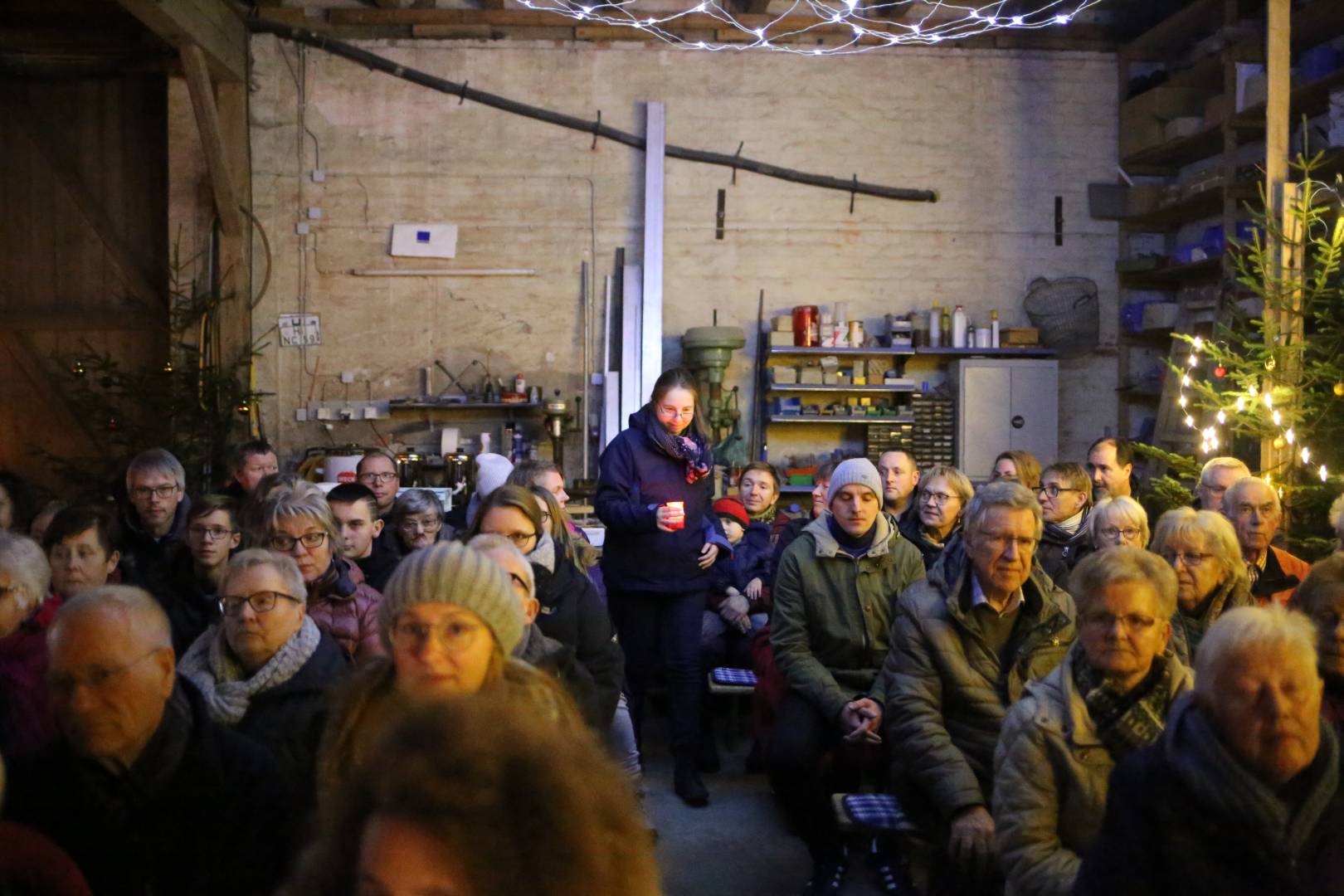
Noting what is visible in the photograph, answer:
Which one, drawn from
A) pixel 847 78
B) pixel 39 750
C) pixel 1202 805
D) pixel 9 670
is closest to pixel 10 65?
pixel 847 78

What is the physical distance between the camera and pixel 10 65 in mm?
9633

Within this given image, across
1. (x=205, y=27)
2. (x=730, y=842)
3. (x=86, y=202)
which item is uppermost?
(x=205, y=27)

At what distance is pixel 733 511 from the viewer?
6277 millimetres

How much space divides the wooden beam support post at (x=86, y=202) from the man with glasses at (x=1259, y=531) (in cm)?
830

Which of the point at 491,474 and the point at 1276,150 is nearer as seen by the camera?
the point at 491,474

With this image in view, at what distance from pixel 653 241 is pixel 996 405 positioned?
10.00ft

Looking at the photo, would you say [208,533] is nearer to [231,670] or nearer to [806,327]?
[231,670]

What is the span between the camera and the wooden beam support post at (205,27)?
7920 mm

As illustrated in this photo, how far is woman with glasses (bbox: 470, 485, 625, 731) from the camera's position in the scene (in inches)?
143

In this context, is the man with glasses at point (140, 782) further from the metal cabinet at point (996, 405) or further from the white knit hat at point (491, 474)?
the metal cabinet at point (996, 405)

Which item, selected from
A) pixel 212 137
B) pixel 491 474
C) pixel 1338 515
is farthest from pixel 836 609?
pixel 212 137

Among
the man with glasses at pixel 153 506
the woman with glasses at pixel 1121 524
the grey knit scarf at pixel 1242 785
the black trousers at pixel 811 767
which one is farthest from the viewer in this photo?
the man with glasses at pixel 153 506

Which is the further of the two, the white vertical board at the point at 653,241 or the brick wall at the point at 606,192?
the brick wall at the point at 606,192

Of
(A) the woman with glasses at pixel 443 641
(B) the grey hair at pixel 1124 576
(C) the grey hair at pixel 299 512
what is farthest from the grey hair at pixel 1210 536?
(C) the grey hair at pixel 299 512
